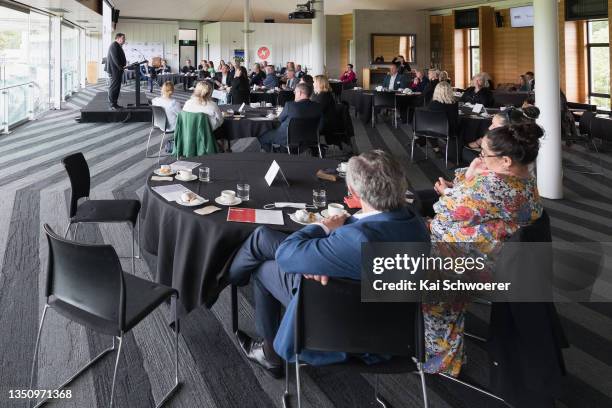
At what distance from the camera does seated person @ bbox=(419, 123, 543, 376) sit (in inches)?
87.7

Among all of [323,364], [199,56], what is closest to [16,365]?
[323,364]

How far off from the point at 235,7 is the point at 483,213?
73.3 ft

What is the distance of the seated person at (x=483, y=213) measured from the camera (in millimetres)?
2227

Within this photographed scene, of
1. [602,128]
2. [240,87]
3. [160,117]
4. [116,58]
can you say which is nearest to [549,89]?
[602,128]

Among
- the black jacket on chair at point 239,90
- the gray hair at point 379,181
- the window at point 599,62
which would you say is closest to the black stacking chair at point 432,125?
the black jacket on chair at point 239,90

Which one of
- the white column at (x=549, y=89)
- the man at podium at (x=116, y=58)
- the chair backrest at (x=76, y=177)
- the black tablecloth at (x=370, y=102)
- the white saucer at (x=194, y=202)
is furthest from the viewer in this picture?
the black tablecloth at (x=370, y=102)

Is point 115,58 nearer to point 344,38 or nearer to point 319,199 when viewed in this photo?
point 319,199

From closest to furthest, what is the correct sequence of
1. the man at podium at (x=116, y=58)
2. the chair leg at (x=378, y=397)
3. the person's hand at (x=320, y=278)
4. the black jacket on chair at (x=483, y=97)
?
the person's hand at (x=320, y=278) < the chair leg at (x=378, y=397) < the black jacket on chair at (x=483, y=97) < the man at podium at (x=116, y=58)

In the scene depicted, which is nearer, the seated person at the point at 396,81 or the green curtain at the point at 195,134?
the green curtain at the point at 195,134

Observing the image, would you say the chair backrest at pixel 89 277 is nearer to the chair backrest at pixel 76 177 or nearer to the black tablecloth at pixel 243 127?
the chair backrest at pixel 76 177

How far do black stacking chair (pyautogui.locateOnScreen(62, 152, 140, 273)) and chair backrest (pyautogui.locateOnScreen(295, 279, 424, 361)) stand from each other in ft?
7.21

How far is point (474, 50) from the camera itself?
18.3 m

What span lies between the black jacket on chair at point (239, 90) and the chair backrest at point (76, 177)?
7157mm

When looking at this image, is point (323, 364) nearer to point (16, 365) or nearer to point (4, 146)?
point (16, 365)
